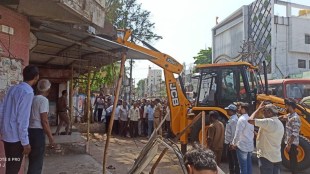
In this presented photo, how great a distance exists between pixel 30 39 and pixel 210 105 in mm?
5765

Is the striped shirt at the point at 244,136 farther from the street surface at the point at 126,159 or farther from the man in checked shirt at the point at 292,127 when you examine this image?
the street surface at the point at 126,159

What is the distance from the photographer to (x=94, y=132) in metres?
16.0

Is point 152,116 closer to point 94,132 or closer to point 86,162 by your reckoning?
point 94,132

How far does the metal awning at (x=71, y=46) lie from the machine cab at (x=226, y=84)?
9.01 ft

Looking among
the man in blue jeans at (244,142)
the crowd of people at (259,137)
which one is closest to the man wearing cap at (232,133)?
the crowd of people at (259,137)

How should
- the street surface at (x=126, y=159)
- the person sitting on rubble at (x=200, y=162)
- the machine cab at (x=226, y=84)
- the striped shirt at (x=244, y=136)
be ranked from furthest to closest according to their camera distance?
the machine cab at (x=226, y=84)
the street surface at (x=126, y=159)
the striped shirt at (x=244, y=136)
the person sitting on rubble at (x=200, y=162)

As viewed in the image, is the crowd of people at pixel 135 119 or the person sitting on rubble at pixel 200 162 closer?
the person sitting on rubble at pixel 200 162

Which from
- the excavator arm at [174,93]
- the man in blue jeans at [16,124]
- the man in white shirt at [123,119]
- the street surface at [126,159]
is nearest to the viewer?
the man in blue jeans at [16,124]

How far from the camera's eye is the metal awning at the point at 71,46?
5535 millimetres

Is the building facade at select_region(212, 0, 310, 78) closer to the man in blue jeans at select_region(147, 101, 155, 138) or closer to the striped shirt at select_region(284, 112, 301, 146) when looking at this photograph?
the man in blue jeans at select_region(147, 101, 155, 138)

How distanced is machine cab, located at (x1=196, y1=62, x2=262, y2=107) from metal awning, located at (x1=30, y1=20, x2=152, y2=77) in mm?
2746

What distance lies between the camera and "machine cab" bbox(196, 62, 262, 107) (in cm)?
896

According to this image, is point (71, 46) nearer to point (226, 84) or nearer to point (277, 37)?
point (226, 84)

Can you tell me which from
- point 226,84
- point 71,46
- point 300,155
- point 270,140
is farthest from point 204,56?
point 270,140
